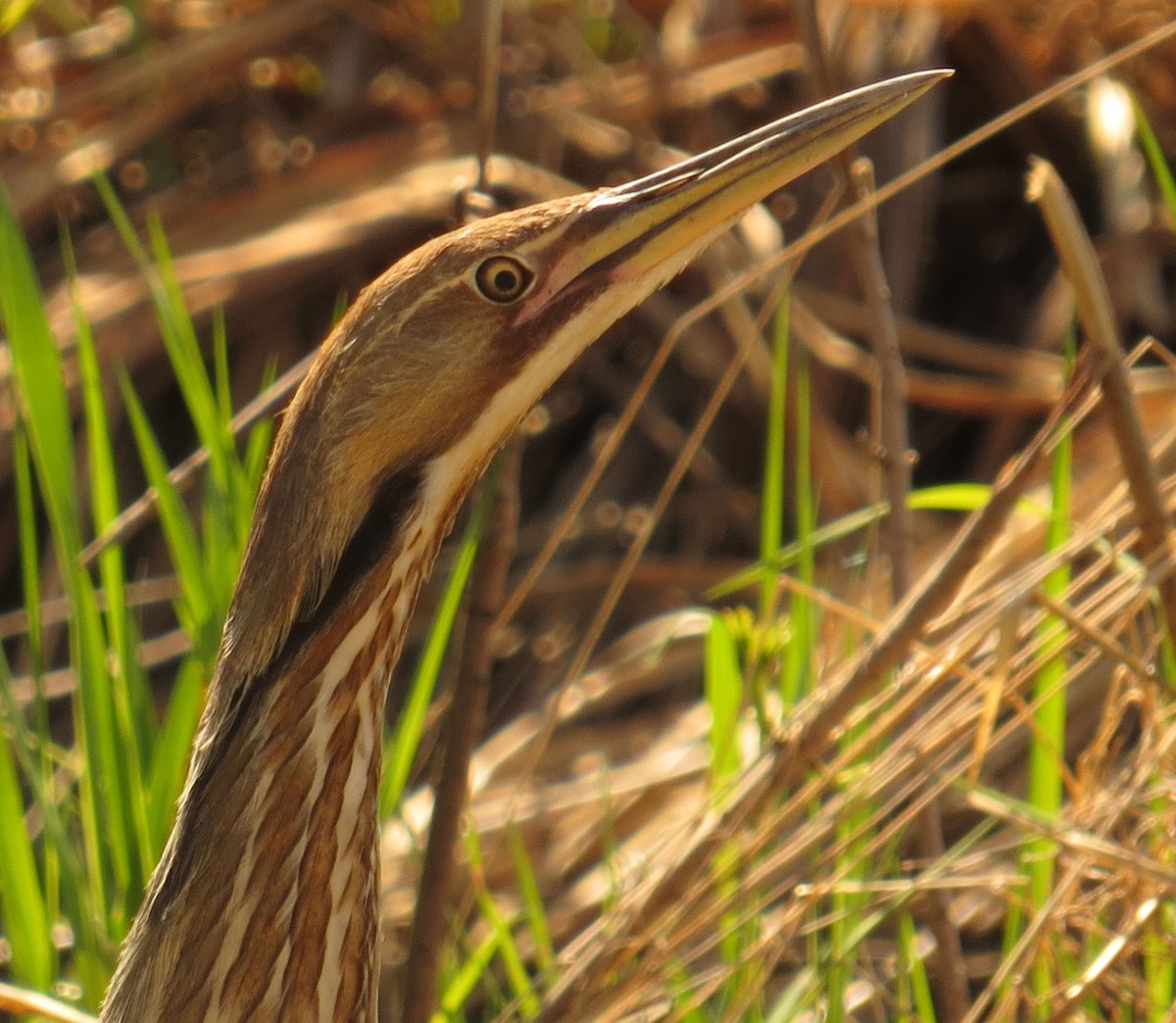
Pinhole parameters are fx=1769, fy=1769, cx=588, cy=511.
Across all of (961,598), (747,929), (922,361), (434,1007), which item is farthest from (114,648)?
(922,361)

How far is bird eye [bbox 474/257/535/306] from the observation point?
1.37 m

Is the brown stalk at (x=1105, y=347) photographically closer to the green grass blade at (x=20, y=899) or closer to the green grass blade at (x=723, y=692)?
the green grass blade at (x=723, y=692)

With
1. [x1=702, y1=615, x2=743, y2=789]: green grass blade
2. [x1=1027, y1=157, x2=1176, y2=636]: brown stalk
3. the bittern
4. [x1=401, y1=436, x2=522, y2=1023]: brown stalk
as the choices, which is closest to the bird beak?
the bittern

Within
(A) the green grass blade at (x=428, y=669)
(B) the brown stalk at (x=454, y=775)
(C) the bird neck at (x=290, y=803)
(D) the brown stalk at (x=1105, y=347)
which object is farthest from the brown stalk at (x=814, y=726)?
(C) the bird neck at (x=290, y=803)

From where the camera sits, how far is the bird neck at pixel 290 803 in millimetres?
1340

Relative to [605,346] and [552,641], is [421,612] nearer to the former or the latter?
[552,641]

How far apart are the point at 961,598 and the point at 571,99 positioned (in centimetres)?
161

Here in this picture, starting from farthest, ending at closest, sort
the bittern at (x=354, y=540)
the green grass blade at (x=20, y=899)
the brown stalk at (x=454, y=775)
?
the brown stalk at (x=454, y=775)
the green grass blade at (x=20, y=899)
the bittern at (x=354, y=540)

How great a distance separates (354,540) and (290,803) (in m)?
0.21

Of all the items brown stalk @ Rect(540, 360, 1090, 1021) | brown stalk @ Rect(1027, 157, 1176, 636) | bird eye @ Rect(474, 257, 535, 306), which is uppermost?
bird eye @ Rect(474, 257, 535, 306)

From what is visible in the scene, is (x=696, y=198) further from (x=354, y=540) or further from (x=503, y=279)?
(x=354, y=540)

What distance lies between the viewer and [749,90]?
330cm

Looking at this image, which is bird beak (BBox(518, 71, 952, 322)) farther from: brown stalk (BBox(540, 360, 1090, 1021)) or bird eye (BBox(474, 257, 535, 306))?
brown stalk (BBox(540, 360, 1090, 1021))

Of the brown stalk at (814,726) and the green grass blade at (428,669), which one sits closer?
the brown stalk at (814,726)
